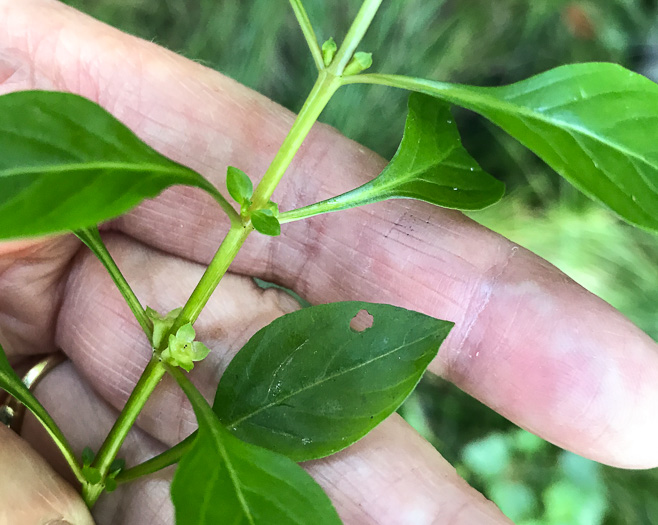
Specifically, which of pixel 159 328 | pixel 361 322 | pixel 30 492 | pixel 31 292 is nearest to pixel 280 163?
pixel 159 328

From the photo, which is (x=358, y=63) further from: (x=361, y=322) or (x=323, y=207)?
(x=361, y=322)

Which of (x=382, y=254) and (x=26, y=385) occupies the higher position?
(x=382, y=254)

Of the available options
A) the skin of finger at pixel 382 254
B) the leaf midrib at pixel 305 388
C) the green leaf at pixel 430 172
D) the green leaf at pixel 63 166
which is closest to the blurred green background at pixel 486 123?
the skin of finger at pixel 382 254

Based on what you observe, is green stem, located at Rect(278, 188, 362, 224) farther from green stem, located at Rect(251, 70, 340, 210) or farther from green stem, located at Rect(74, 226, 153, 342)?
green stem, located at Rect(74, 226, 153, 342)

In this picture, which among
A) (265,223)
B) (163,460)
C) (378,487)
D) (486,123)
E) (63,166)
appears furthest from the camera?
(486,123)

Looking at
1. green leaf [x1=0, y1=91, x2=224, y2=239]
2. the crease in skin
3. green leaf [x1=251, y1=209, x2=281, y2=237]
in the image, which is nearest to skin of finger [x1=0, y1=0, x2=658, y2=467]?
the crease in skin

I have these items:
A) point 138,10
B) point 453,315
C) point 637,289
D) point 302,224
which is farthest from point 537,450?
point 138,10

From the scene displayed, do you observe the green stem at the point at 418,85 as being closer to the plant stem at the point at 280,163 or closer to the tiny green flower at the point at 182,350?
the plant stem at the point at 280,163
